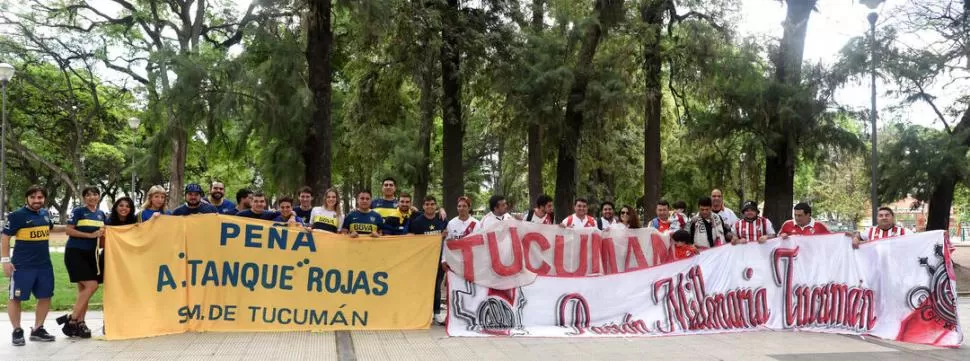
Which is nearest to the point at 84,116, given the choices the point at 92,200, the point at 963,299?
the point at 92,200

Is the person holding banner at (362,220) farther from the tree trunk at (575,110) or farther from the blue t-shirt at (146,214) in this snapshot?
the tree trunk at (575,110)

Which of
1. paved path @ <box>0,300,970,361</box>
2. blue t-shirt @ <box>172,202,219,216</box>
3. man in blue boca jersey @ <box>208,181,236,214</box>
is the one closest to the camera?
paved path @ <box>0,300,970,361</box>

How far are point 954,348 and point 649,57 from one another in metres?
10.7

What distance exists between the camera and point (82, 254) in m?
7.41

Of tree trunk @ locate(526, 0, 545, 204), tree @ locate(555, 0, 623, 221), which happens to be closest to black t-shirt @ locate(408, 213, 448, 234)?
tree @ locate(555, 0, 623, 221)

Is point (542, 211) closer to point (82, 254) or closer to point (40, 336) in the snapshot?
point (82, 254)

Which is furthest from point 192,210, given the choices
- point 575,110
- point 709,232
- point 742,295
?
point 575,110

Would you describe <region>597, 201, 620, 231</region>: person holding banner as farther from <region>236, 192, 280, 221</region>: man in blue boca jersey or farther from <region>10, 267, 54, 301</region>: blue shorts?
<region>10, 267, 54, 301</region>: blue shorts

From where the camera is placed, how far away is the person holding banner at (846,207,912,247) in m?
7.91

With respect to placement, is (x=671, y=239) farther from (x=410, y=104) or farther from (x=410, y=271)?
(x=410, y=104)

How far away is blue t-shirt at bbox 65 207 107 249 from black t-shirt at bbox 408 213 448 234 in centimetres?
338

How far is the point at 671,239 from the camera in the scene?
9.20 metres

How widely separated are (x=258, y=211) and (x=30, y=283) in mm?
2338

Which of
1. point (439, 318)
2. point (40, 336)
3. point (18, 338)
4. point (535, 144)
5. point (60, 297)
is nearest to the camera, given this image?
point (18, 338)
